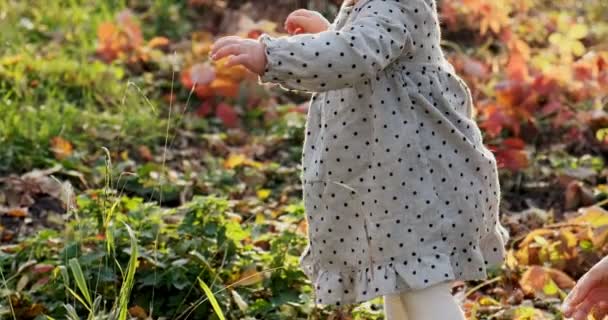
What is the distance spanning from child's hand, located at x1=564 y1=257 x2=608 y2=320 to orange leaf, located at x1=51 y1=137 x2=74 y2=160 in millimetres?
2703

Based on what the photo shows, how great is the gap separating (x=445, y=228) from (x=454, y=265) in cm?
9

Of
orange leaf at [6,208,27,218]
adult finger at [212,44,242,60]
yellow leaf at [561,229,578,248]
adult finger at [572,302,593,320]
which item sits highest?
adult finger at [212,44,242,60]

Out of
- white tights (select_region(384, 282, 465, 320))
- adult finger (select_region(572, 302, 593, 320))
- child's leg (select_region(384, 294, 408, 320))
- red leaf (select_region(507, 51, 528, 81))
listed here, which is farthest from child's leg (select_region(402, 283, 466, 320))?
red leaf (select_region(507, 51, 528, 81))

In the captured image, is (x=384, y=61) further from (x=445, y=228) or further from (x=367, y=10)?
(x=445, y=228)

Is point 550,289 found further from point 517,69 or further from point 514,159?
point 517,69

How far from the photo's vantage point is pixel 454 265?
9.20 feet

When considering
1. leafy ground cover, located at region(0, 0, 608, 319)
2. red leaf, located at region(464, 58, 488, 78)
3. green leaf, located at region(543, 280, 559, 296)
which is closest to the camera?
leafy ground cover, located at region(0, 0, 608, 319)

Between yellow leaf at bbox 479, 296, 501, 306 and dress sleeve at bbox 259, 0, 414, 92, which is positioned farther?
yellow leaf at bbox 479, 296, 501, 306

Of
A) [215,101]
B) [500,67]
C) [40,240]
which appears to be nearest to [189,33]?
[215,101]

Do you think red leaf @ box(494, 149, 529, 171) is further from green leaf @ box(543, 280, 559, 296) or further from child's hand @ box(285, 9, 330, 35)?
child's hand @ box(285, 9, 330, 35)

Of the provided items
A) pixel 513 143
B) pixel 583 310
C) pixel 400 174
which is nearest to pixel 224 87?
pixel 513 143

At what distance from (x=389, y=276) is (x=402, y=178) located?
224 mm

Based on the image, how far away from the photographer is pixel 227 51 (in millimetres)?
2537

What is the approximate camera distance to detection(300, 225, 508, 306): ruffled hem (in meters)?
2.74
